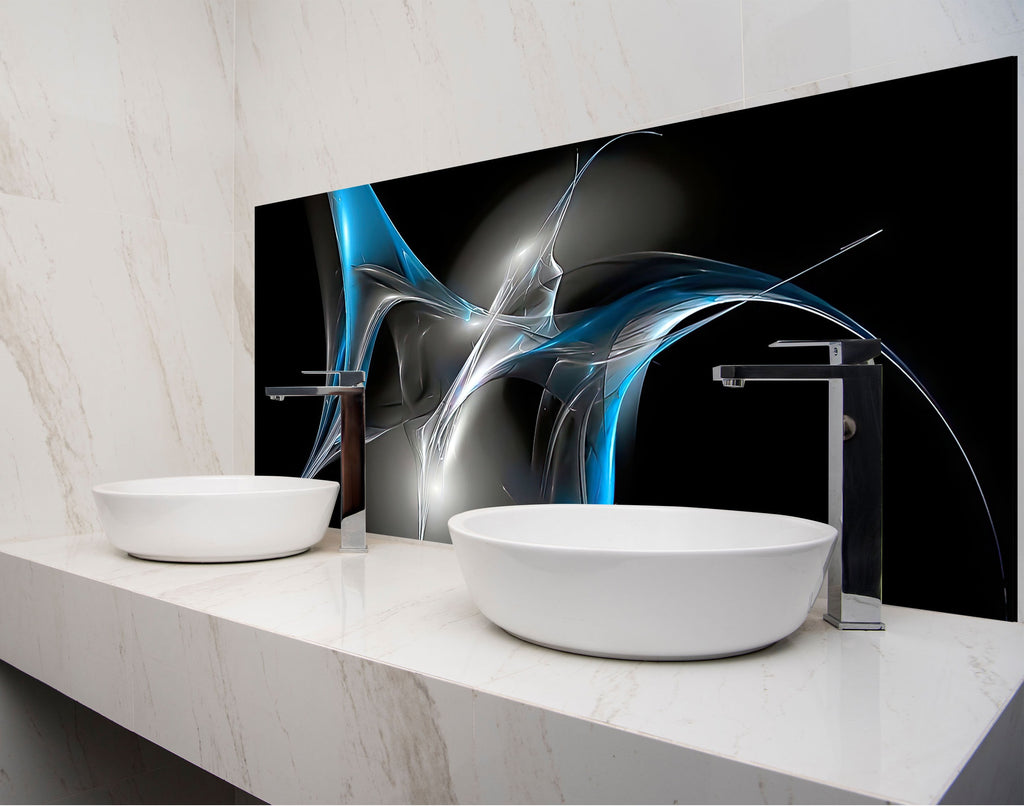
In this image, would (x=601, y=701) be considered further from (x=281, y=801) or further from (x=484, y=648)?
(x=281, y=801)

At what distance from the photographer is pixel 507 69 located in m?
1.53

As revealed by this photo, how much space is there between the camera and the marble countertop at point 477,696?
2.25 feet

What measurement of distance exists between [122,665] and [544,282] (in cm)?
96

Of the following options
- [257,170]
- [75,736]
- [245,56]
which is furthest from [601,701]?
[245,56]

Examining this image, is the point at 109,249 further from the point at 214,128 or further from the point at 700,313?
the point at 700,313

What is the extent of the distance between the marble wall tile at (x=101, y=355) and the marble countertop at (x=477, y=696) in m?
0.41

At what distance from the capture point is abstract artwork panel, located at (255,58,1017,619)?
1.08 metres

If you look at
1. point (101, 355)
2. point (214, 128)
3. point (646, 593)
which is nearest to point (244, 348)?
point (101, 355)

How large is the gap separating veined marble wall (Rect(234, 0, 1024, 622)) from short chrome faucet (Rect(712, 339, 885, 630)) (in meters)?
0.46

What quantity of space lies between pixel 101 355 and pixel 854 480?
1.60m

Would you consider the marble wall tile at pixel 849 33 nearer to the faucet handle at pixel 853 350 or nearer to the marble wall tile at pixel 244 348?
the faucet handle at pixel 853 350

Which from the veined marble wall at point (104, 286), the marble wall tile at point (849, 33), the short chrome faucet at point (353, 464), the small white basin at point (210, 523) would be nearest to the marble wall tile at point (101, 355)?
the veined marble wall at point (104, 286)

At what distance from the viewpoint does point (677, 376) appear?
1.31 m

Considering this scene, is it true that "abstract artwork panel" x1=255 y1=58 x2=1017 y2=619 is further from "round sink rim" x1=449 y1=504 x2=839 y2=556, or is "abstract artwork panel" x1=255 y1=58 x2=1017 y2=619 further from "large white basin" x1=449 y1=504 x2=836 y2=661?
"large white basin" x1=449 y1=504 x2=836 y2=661
